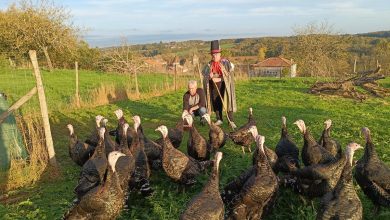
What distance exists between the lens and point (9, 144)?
7449 millimetres

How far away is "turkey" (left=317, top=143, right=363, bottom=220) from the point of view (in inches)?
164

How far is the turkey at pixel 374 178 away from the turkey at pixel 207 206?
Result: 220 cm

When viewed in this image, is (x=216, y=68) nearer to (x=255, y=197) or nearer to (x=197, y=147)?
(x=197, y=147)

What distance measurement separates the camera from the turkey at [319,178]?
5133mm

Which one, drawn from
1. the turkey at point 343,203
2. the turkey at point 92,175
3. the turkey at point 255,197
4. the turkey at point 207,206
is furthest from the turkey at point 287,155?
the turkey at point 92,175

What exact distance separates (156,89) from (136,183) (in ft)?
43.3

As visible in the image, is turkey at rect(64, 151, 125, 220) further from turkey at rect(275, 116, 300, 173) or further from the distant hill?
the distant hill

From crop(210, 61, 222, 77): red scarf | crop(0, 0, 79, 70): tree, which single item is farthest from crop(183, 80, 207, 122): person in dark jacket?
crop(0, 0, 79, 70): tree

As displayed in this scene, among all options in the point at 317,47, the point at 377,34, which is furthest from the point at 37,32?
the point at 377,34

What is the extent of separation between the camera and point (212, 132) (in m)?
7.86

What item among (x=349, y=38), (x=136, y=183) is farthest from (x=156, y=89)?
(x=349, y=38)

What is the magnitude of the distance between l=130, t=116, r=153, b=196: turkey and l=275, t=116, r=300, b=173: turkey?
2165 millimetres

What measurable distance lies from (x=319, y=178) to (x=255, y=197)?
1.03 meters

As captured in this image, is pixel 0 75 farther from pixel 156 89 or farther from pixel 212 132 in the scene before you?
pixel 212 132
